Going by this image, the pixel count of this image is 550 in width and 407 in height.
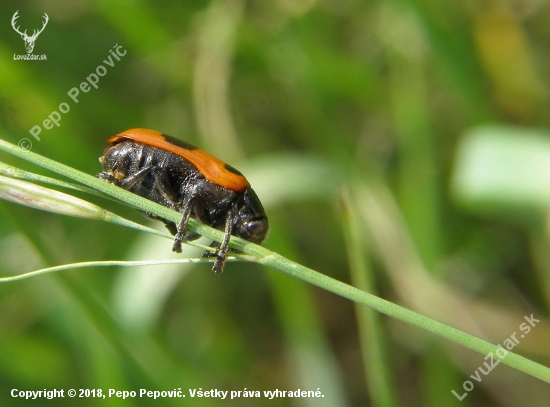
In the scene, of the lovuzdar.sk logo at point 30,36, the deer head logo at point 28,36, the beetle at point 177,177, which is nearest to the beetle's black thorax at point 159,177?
the beetle at point 177,177

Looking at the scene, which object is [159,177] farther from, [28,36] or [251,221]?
[28,36]

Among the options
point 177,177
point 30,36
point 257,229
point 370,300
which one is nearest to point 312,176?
point 257,229

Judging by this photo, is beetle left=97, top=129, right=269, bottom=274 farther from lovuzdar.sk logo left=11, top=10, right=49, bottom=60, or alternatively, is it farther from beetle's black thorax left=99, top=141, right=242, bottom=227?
lovuzdar.sk logo left=11, top=10, right=49, bottom=60

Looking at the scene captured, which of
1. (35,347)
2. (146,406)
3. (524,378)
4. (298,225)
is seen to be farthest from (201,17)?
(524,378)

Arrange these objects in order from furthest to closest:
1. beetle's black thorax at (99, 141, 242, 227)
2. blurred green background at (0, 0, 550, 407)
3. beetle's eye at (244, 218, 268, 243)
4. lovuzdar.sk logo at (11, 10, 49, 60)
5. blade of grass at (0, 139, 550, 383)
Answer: lovuzdar.sk logo at (11, 10, 49, 60) < blurred green background at (0, 0, 550, 407) < beetle's eye at (244, 218, 268, 243) < beetle's black thorax at (99, 141, 242, 227) < blade of grass at (0, 139, 550, 383)

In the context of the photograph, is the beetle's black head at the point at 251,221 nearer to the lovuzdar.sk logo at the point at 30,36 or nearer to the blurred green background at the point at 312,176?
the blurred green background at the point at 312,176

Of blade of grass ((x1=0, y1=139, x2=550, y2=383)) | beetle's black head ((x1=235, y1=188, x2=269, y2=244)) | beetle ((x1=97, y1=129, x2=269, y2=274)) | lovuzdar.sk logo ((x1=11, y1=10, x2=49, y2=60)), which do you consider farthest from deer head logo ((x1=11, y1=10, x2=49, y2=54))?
blade of grass ((x1=0, y1=139, x2=550, y2=383))

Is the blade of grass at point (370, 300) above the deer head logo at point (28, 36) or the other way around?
the other way around
